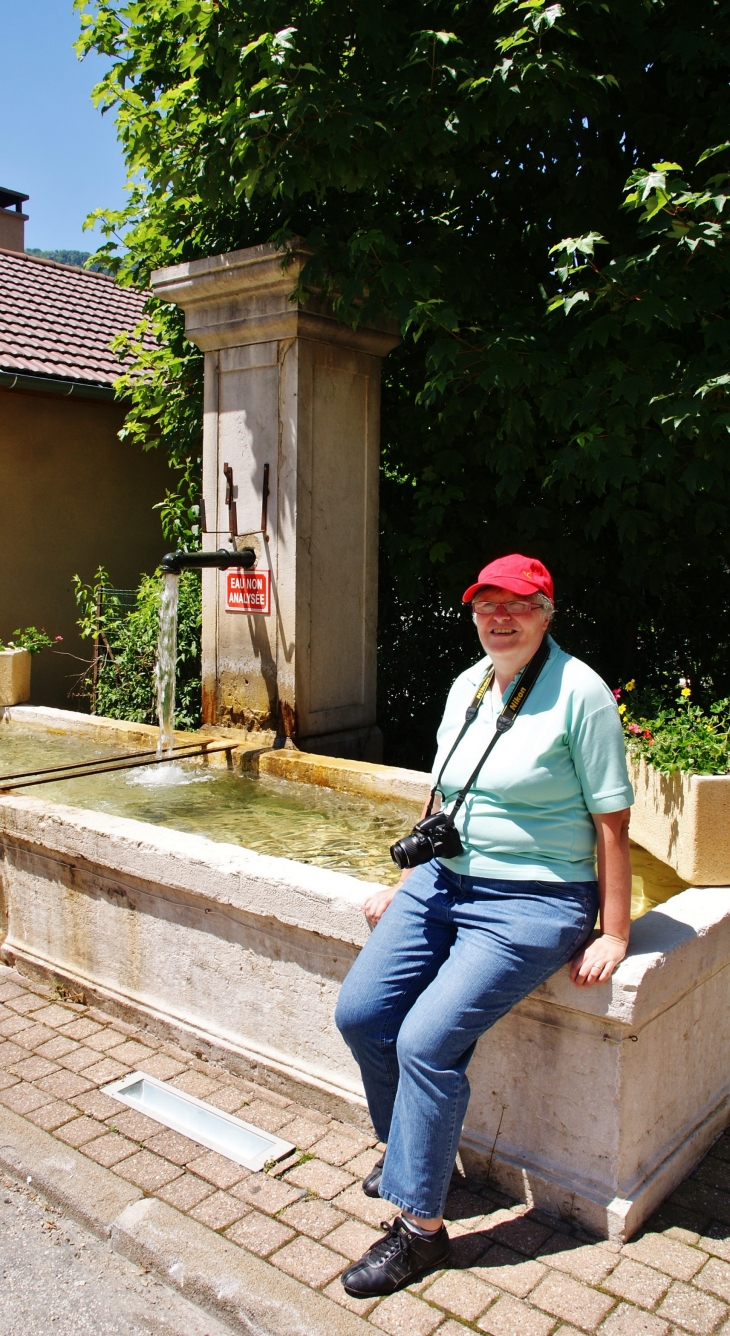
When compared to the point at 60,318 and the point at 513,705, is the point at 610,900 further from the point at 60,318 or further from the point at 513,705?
the point at 60,318

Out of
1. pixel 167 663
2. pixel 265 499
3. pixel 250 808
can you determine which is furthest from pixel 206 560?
pixel 250 808

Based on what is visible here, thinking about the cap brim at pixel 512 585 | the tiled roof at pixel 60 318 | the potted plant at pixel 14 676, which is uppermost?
the tiled roof at pixel 60 318

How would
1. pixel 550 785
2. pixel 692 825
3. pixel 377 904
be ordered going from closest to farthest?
pixel 550 785
pixel 377 904
pixel 692 825

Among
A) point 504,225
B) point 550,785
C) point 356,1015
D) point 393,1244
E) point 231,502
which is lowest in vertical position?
point 393,1244

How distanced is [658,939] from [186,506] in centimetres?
602

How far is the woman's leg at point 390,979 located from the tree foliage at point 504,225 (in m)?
2.63

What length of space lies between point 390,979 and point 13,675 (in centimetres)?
526


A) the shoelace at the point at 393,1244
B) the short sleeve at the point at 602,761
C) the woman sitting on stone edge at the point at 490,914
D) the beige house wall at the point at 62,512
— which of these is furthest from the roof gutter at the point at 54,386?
the shoelace at the point at 393,1244

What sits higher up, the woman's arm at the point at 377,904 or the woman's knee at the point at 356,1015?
the woman's arm at the point at 377,904

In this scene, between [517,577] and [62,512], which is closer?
[517,577]

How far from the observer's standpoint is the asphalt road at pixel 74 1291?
2438 mm

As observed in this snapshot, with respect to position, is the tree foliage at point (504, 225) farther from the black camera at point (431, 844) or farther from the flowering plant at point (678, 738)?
the black camera at point (431, 844)

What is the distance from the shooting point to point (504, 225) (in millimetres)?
5906

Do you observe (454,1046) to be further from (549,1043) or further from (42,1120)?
(42,1120)
